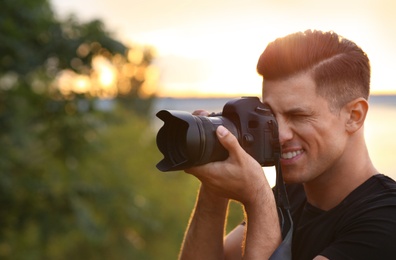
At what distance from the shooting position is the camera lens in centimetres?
256

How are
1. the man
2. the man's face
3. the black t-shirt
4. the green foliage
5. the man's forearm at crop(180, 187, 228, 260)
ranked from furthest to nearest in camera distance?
the green foliage → the man's forearm at crop(180, 187, 228, 260) → the man's face → the man → the black t-shirt

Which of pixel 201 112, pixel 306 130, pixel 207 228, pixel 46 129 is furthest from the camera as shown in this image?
pixel 46 129

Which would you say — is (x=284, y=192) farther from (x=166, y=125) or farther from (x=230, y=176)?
(x=166, y=125)

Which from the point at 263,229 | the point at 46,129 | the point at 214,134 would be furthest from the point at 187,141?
the point at 46,129

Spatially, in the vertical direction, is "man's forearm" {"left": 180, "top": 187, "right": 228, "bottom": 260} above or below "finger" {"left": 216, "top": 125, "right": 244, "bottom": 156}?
below

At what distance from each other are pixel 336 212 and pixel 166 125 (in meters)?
0.65

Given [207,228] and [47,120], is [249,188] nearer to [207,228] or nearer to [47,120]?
[207,228]

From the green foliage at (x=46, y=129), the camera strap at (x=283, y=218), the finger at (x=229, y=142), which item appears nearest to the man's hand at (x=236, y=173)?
the finger at (x=229, y=142)

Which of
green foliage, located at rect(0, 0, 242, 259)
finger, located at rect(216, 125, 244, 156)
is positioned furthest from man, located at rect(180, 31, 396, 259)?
green foliage, located at rect(0, 0, 242, 259)

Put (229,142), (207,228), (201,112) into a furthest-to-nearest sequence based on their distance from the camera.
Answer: (207,228) → (201,112) → (229,142)

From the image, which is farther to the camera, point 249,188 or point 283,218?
point 283,218

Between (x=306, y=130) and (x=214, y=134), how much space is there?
1.11 feet

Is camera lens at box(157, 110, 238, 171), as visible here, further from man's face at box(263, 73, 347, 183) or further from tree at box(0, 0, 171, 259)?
tree at box(0, 0, 171, 259)

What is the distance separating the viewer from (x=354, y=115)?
9.05ft
